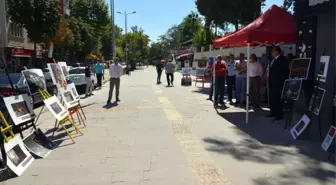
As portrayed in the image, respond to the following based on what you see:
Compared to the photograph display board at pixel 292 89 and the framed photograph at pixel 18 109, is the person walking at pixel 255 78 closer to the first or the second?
the photograph display board at pixel 292 89

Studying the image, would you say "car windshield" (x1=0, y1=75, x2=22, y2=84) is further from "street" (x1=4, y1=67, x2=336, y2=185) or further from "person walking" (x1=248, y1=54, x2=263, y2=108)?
"person walking" (x1=248, y1=54, x2=263, y2=108)

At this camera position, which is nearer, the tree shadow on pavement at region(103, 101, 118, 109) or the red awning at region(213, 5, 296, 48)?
the red awning at region(213, 5, 296, 48)

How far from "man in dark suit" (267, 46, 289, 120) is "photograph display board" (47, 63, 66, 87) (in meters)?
5.25

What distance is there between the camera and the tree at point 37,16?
29.1m

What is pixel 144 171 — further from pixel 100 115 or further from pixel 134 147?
pixel 100 115

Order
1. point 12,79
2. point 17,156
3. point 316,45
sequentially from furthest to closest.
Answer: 1. point 12,79
2. point 316,45
3. point 17,156

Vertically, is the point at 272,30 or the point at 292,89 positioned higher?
the point at 272,30

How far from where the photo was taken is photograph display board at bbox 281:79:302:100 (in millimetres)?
7855

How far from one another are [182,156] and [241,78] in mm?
6902

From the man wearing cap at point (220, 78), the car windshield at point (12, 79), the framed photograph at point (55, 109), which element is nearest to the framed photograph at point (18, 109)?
the framed photograph at point (55, 109)

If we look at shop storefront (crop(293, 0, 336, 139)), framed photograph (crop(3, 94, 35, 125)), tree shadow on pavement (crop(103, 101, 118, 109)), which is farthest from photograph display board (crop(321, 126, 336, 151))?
tree shadow on pavement (crop(103, 101, 118, 109))

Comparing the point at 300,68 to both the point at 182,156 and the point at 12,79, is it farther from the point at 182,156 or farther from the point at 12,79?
the point at 12,79

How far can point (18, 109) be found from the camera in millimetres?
6289

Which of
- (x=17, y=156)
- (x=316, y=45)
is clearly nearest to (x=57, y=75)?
(x=17, y=156)
